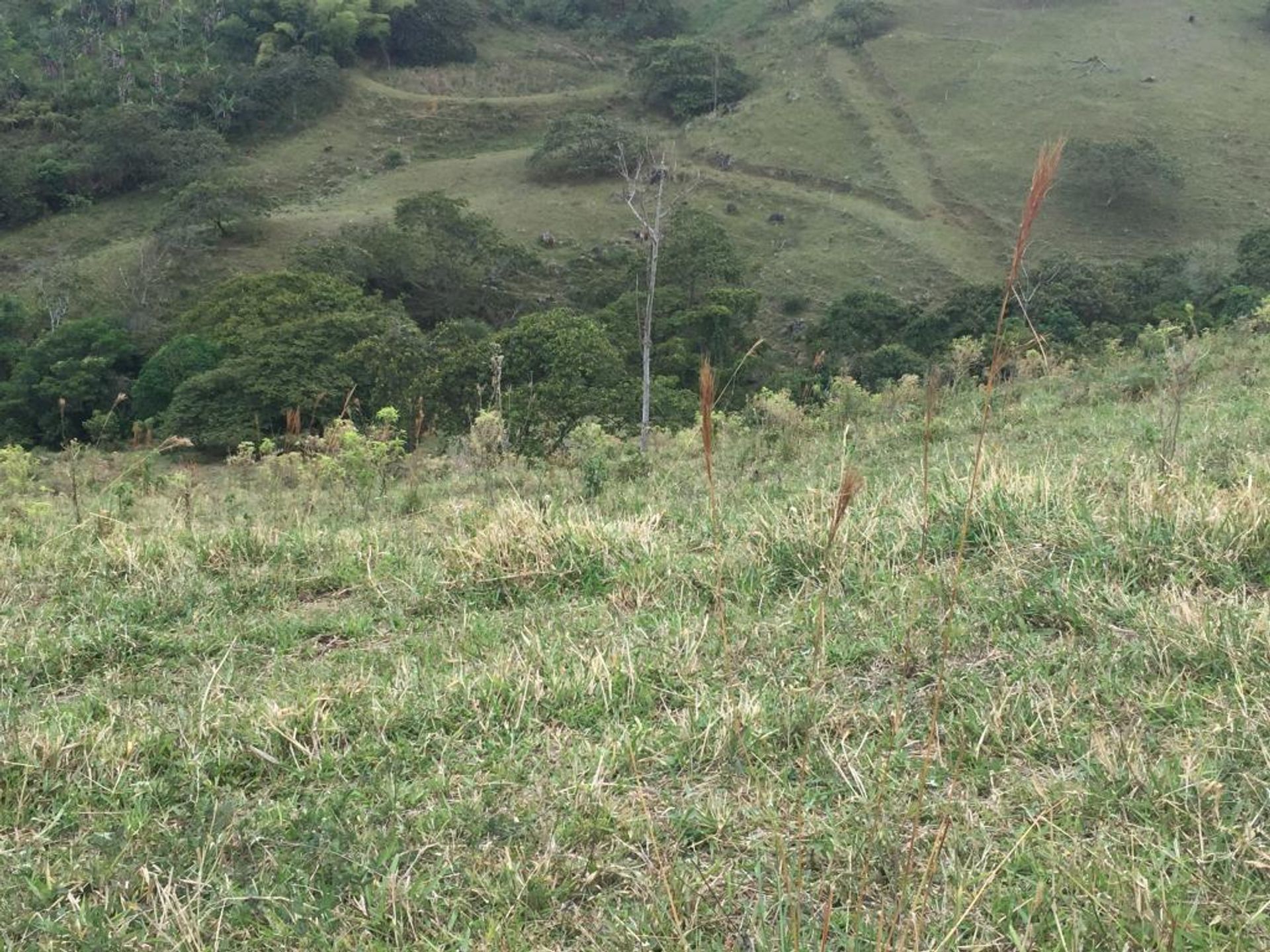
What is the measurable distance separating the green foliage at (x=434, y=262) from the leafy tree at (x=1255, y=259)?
2418 centimetres

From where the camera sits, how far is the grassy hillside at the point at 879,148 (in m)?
36.1

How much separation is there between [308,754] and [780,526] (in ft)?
6.49

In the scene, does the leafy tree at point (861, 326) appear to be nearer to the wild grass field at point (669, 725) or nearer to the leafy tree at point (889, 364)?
the leafy tree at point (889, 364)

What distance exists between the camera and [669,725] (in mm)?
2422

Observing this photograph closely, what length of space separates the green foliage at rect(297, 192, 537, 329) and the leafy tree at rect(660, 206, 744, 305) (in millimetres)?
A: 5833

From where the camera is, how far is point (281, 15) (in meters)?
55.3

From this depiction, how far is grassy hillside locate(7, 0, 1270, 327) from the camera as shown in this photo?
3612cm

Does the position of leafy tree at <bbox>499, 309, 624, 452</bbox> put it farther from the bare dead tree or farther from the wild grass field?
the wild grass field

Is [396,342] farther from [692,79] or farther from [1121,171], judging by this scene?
[692,79]

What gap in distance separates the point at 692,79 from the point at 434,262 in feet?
83.8

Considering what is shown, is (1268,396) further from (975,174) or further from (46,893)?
(975,174)

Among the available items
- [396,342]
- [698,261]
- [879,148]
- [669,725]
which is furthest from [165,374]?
[879,148]

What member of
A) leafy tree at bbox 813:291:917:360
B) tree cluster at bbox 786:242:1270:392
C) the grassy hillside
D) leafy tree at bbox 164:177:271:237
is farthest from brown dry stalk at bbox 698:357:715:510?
leafy tree at bbox 164:177:271:237

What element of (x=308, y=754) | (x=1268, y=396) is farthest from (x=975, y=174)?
(x=308, y=754)
